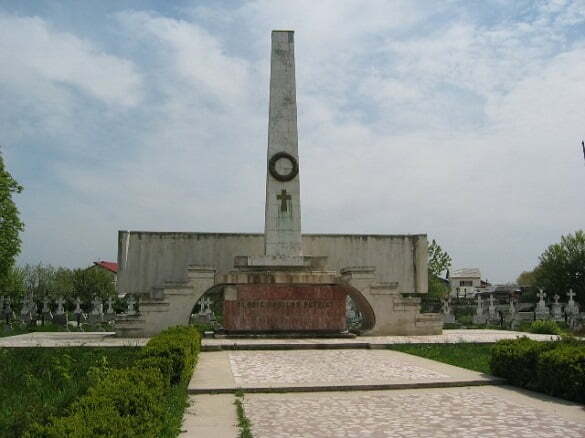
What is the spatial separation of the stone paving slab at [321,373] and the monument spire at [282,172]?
5640 millimetres

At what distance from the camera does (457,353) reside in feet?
43.2

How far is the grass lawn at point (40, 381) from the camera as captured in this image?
15.2 feet

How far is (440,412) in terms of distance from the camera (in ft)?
22.4

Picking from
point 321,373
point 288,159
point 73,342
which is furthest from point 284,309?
point 321,373

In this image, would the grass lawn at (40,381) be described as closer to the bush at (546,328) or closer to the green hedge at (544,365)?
the green hedge at (544,365)

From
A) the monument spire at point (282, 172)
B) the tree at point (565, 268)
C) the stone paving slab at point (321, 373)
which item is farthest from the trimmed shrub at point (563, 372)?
the tree at point (565, 268)

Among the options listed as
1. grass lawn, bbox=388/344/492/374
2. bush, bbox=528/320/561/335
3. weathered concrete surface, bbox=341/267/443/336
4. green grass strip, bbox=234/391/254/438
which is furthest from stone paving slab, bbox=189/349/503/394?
bush, bbox=528/320/561/335

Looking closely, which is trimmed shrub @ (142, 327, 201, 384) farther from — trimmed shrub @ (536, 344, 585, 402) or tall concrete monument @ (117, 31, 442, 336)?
tall concrete monument @ (117, 31, 442, 336)

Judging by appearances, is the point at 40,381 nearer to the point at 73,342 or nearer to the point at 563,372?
the point at 73,342

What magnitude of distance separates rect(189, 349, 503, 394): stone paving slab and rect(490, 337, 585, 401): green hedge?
320mm

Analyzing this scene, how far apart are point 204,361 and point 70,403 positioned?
22.9ft

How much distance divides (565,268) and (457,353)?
40.1 m

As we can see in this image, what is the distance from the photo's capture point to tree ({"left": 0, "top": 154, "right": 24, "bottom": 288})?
28.8 m

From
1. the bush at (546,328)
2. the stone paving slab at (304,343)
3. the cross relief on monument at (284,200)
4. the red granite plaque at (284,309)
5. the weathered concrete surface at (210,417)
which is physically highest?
the cross relief on monument at (284,200)
